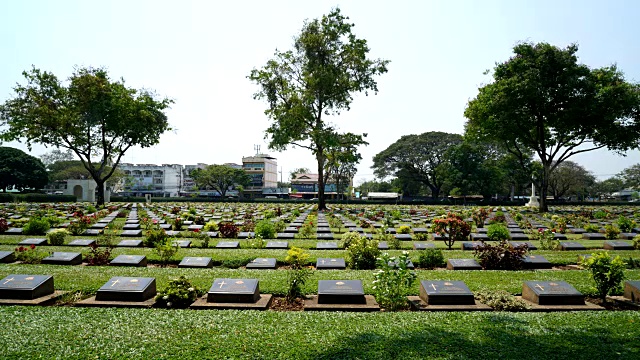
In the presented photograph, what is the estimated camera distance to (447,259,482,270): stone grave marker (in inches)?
364

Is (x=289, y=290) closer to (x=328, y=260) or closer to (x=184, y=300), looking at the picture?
(x=184, y=300)

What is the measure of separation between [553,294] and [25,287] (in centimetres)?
863

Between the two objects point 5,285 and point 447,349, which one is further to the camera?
point 5,285

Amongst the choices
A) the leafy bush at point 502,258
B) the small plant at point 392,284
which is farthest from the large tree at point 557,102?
the small plant at point 392,284

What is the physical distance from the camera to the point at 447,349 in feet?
14.8

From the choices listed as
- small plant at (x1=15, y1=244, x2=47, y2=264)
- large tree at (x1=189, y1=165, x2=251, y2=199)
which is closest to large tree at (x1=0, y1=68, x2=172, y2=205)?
small plant at (x1=15, y1=244, x2=47, y2=264)

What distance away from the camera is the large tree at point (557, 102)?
26.8m

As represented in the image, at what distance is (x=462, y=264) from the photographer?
9.31 metres

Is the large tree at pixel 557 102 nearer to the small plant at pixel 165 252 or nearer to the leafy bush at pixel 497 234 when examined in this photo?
the leafy bush at pixel 497 234

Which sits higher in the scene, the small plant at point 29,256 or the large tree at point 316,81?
the large tree at point 316,81

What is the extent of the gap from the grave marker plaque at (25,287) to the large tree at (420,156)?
179 ft

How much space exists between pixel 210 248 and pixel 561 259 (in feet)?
32.3

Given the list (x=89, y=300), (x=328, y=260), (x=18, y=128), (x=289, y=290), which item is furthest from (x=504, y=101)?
(x=18, y=128)

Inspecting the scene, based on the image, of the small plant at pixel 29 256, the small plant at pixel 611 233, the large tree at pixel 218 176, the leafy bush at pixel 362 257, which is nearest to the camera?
the leafy bush at pixel 362 257
